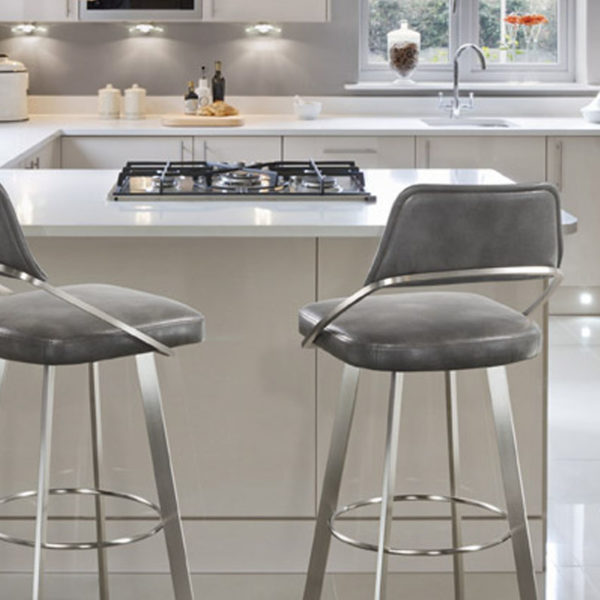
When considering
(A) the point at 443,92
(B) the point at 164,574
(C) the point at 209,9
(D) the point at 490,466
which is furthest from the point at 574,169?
(B) the point at 164,574

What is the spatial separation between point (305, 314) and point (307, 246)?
0.54m

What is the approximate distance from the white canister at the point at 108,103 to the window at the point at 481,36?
53.8 inches

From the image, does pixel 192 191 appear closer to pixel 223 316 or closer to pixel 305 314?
pixel 223 316

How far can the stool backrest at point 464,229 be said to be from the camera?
2.38 m

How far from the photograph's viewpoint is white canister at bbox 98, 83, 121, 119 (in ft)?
21.3

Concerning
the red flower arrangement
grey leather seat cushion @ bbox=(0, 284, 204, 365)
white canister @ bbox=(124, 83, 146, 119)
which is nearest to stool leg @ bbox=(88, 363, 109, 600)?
grey leather seat cushion @ bbox=(0, 284, 204, 365)

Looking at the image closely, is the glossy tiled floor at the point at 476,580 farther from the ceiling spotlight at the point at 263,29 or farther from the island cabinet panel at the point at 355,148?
the ceiling spotlight at the point at 263,29

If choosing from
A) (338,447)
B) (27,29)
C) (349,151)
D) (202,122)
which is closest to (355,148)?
(349,151)

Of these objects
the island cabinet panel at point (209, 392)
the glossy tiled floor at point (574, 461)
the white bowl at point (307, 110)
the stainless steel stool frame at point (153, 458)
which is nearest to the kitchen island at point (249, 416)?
the island cabinet panel at point (209, 392)

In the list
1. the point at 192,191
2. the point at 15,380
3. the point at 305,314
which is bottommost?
the point at 15,380

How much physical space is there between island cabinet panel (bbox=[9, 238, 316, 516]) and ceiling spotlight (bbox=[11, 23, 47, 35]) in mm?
3814

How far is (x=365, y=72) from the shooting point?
6.95m

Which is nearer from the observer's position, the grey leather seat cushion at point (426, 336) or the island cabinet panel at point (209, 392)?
the grey leather seat cushion at point (426, 336)

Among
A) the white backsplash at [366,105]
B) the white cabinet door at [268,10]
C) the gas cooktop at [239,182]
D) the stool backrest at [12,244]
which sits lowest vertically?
the stool backrest at [12,244]
